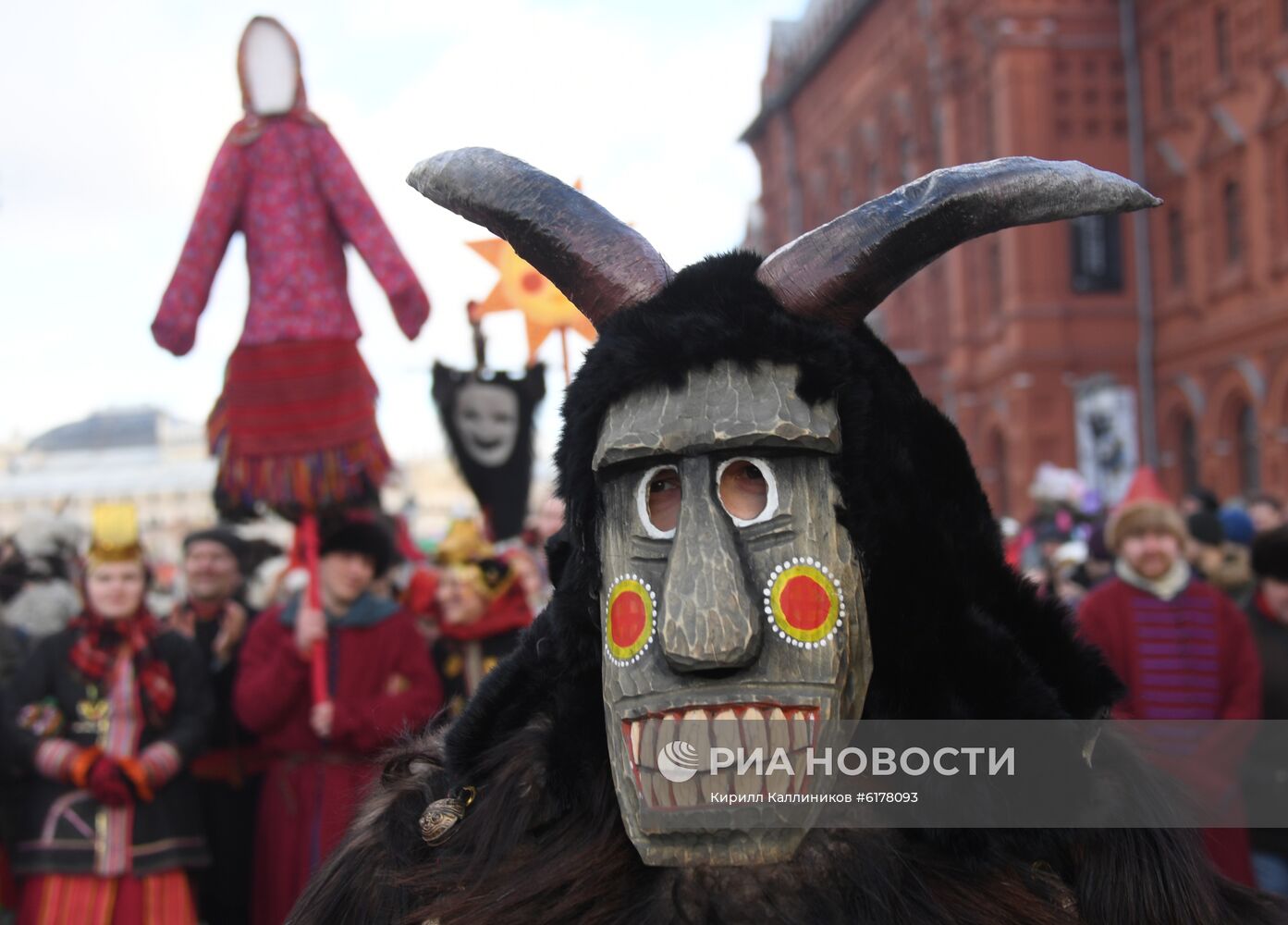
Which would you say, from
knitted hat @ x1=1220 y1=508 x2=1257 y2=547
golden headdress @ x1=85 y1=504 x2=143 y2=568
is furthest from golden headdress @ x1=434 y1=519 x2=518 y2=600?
knitted hat @ x1=1220 y1=508 x2=1257 y2=547

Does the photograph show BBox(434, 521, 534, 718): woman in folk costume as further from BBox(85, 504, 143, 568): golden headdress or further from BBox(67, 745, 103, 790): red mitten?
BBox(67, 745, 103, 790): red mitten

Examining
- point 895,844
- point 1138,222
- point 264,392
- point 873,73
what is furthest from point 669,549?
point 873,73

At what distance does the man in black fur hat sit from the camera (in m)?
1.97

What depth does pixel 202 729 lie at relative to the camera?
4.70 metres

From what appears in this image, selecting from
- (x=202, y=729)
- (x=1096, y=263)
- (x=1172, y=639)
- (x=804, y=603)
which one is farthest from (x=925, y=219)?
(x=1096, y=263)

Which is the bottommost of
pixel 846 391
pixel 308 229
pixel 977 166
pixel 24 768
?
pixel 24 768

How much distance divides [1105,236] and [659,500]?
2474cm

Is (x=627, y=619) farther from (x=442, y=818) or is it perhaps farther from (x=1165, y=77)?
(x=1165, y=77)

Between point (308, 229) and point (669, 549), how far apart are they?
9.07ft

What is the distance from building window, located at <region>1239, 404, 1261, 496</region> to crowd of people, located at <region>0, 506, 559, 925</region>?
18.8 metres

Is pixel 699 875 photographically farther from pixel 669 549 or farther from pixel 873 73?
pixel 873 73

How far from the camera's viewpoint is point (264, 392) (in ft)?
14.6

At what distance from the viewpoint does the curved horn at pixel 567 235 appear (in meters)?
2.16

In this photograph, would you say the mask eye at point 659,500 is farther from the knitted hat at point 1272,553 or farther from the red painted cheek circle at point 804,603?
the knitted hat at point 1272,553
